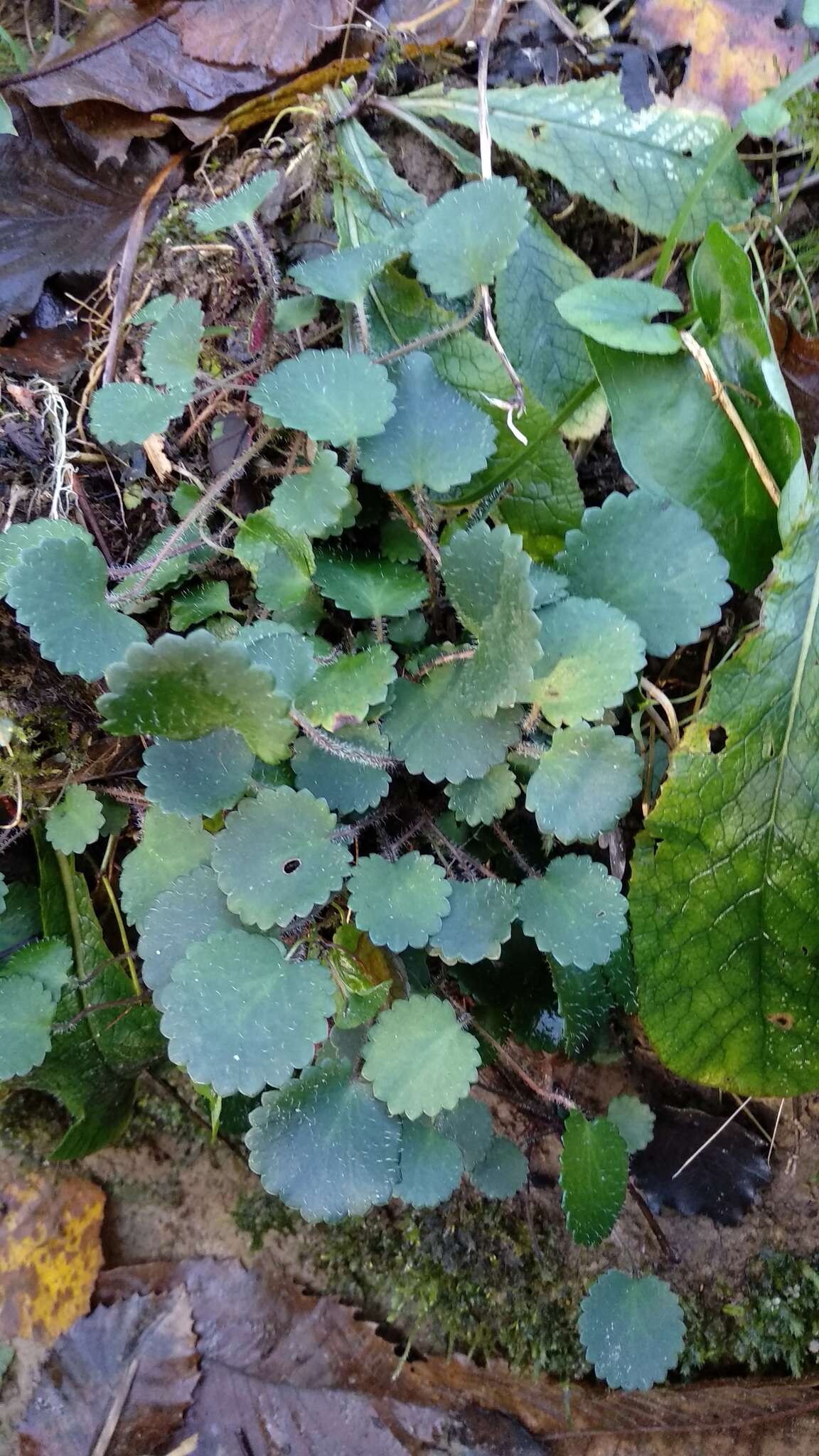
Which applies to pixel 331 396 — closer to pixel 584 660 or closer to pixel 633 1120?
pixel 584 660

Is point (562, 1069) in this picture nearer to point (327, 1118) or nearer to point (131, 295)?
point (327, 1118)

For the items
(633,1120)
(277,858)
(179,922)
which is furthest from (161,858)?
(633,1120)

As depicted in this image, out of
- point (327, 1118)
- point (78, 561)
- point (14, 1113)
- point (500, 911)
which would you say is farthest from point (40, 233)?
point (14, 1113)

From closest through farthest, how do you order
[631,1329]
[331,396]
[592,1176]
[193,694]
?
[193,694], [331,396], [592,1176], [631,1329]

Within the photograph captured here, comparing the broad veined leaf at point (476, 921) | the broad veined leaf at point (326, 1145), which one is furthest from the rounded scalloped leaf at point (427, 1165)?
the broad veined leaf at point (476, 921)

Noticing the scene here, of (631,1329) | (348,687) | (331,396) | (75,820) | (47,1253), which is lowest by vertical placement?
(47,1253)

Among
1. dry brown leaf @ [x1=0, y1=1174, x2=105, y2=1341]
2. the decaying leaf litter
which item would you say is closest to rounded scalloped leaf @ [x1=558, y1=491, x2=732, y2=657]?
the decaying leaf litter
